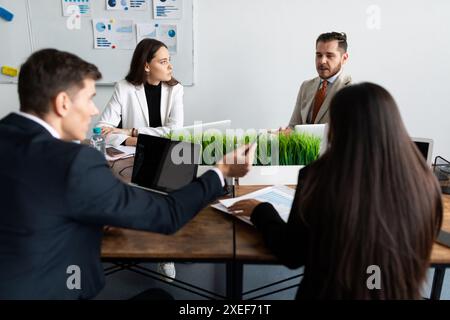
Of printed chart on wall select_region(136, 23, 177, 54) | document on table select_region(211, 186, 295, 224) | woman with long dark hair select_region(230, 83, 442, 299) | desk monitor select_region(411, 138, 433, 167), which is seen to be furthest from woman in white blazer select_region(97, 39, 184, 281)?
woman with long dark hair select_region(230, 83, 442, 299)

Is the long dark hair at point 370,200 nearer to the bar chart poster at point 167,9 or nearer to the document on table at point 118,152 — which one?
the document on table at point 118,152

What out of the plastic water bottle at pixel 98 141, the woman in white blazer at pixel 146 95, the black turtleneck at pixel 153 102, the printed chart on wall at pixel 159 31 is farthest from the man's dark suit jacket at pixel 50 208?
the printed chart on wall at pixel 159 31

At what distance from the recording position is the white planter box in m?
1.57

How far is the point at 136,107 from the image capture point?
8.55 feet

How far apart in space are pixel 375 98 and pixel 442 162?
1173 mm

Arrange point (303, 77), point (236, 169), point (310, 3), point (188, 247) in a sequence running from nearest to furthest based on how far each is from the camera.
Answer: point (188, 247) < point (236, 169) < point (310, 3) < point (303, 77)

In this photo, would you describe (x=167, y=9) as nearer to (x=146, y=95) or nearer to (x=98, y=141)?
(x=146, y=95)

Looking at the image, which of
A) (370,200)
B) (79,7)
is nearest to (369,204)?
(370,200)

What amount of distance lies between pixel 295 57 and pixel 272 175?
→ 1.95 m

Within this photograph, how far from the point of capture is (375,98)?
795mm

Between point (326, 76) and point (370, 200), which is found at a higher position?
point (326, 76)

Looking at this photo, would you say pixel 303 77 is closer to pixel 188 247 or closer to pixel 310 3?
pixel 310 3

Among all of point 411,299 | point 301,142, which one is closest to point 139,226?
point 411,299
